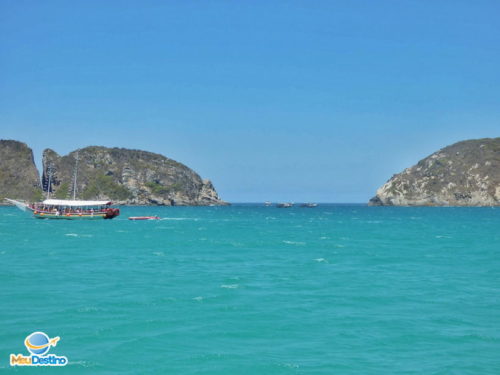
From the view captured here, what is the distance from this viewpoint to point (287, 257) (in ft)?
179

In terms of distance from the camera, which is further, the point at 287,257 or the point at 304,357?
the point at 287,257

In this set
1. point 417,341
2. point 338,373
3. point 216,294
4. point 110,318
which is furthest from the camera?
point 216,294

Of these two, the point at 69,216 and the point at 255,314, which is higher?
the point at 69,216

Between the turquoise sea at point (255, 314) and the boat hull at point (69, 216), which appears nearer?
the turquoise sea at point (255, 314)

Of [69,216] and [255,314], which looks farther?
[69,216]

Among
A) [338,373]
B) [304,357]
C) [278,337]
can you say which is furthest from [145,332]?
[338,373]

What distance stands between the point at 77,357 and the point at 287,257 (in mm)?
36091

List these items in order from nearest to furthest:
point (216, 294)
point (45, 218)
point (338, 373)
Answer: point (338, 373) < point (216, 294) < point (45, 218)

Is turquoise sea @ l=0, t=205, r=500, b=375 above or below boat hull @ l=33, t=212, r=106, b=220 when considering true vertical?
below

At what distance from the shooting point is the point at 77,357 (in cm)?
2012

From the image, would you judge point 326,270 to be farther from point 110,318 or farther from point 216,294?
point 110,318

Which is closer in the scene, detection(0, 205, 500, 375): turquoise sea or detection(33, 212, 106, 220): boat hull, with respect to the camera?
detection(0, 205, 500, 375): turquoise sea

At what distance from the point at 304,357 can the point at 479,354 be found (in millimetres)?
7068

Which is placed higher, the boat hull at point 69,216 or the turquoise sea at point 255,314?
the boat hull at point 69,216
